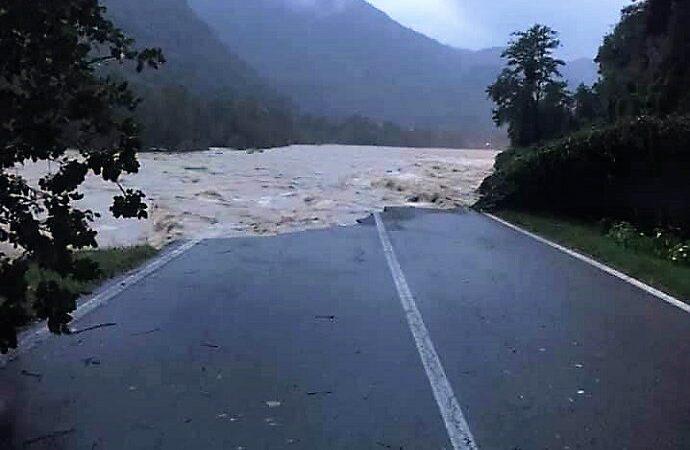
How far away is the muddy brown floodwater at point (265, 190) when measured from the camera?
24.4m

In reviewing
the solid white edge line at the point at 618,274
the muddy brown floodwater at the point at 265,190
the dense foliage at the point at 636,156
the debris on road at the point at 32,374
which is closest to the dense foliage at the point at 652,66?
the dense foliage at the point at 636,156

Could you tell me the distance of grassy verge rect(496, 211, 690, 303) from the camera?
12.5m

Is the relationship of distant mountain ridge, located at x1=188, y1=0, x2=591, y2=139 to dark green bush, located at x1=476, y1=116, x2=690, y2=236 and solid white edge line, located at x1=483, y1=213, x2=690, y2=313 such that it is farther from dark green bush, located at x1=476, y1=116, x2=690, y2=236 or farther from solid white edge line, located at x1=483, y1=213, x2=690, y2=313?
solid white edge line, located at x1=483, y1=213, x2=690, y2=313

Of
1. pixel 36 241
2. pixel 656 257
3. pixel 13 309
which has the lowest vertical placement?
pixel 656 257

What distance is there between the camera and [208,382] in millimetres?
7160

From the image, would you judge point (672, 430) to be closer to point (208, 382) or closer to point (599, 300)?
point (208, 382)

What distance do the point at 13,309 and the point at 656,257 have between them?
1198 cm

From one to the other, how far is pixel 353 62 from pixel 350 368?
11026 cm

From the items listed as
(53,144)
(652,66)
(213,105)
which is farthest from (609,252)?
(213,105)

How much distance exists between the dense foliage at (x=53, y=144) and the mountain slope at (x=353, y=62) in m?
92.3

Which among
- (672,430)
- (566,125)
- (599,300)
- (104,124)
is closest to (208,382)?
(104,124)

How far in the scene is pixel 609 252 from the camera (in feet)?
53.0

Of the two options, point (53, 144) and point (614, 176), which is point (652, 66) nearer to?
point (614, 176)

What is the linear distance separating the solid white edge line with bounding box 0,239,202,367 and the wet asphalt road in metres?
0.14
